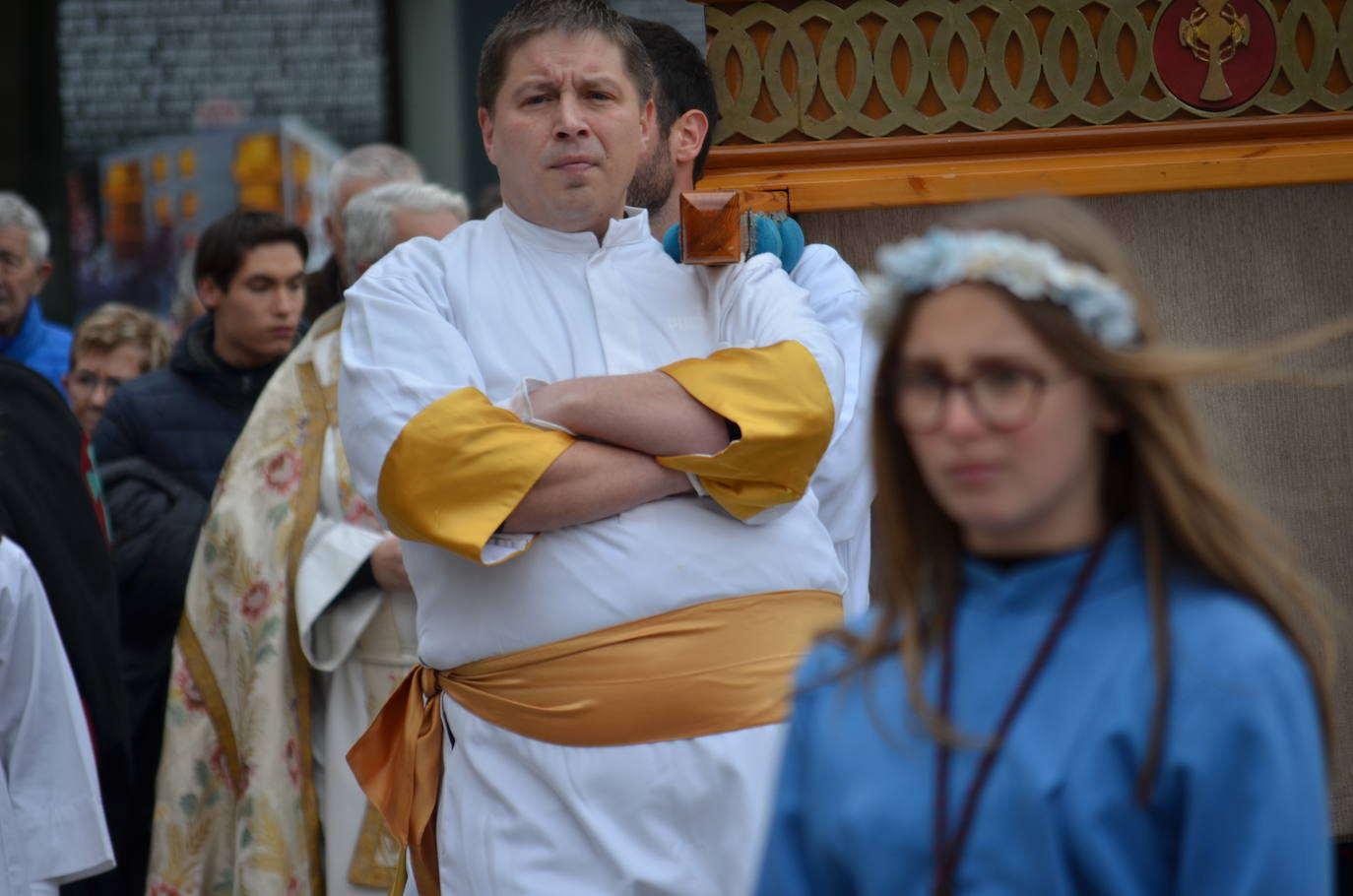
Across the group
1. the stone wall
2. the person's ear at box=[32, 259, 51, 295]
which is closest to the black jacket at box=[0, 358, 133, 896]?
the person's ear at box=[32, 259, 51, 295]

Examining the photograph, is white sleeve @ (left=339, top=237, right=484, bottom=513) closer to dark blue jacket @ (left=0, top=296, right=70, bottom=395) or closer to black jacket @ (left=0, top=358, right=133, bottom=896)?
black jacket @ (left=0, top=358, right=133, bottom=896)

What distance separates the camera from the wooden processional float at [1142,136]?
129 inches

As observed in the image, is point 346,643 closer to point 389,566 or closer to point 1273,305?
point 389,566

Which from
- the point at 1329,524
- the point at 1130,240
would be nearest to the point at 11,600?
the point at 1130,240

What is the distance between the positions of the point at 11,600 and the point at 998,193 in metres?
1.84

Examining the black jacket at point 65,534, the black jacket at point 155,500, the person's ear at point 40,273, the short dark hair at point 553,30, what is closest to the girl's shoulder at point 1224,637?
the short dark hair at point 553,30

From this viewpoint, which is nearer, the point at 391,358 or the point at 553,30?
the point at 391,358

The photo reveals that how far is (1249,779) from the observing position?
136cm

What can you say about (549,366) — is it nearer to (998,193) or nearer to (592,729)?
(592,729)

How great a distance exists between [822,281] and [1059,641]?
148cm

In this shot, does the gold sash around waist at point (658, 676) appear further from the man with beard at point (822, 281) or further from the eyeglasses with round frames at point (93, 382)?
the eyeglasses with round frames at point (93, 382)

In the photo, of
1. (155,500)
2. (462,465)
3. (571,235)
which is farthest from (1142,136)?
(155,500)

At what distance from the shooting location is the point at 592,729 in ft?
7.99

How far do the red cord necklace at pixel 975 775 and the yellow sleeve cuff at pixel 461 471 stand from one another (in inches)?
39.7
